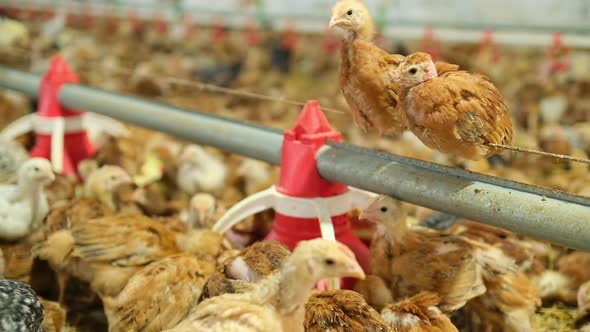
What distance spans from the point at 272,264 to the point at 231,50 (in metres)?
4.81

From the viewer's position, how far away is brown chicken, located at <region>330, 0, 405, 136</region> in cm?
222

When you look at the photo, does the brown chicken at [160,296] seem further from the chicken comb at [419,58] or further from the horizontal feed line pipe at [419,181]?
the chicken comb at [419,58]

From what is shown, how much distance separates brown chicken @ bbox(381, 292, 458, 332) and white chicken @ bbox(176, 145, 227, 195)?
1.80 metres

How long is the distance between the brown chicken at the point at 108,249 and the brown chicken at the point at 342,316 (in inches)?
29.8

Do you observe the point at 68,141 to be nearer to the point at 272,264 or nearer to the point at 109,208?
the point at 109,208

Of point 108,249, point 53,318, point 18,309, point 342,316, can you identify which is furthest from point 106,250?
point 342,316

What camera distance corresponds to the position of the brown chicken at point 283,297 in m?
1.62

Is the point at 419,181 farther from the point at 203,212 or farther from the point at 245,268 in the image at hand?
the point at 203,212

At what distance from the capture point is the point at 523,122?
192 inches

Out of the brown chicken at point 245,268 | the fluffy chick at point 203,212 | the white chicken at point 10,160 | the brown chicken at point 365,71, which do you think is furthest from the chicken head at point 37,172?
the brown chicken at point 365,71

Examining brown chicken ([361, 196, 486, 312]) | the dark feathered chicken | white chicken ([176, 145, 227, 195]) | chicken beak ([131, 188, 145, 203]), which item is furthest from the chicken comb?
white chicken ([176, 145, 227, 195])

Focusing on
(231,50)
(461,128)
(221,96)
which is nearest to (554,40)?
(221,96)

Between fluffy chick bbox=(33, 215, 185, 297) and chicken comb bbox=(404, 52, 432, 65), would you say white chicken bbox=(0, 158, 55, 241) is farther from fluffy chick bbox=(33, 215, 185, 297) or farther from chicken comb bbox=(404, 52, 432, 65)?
chicken comb bbox=(404, 52, 432, 65)

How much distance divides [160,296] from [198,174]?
1.59 metres
